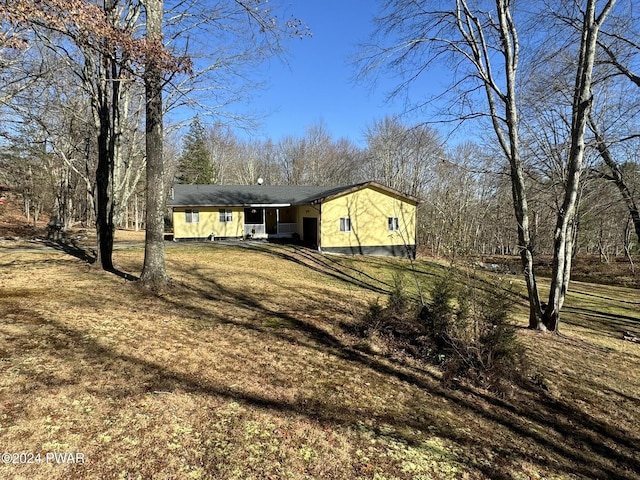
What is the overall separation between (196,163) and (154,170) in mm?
32159

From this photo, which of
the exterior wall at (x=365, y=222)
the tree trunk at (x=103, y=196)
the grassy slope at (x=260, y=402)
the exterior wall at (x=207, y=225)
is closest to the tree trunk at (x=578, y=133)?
the grassy slope at (x=260, y=402)

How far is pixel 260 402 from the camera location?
3.29m

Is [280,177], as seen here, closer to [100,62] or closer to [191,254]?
[191,254]

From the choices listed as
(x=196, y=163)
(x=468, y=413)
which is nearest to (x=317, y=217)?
(x=468, y=413)

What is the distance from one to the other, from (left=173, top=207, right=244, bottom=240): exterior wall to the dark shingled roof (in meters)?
0.54

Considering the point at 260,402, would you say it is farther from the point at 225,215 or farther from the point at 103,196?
the point at 225,215

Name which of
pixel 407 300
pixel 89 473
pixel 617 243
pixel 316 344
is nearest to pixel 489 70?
pixel 407 300

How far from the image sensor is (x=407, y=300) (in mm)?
6020

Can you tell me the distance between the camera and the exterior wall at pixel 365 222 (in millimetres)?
18750

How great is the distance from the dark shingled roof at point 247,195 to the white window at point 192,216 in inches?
24.8

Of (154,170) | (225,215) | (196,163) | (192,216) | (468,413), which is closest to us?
(468,413)

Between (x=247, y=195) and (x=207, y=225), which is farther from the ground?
(x=247, y=195)

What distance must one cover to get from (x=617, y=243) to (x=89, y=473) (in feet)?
142

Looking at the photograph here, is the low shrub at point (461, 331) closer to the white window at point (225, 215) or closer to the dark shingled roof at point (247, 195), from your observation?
the dark shingled roof at point (247, 195)
